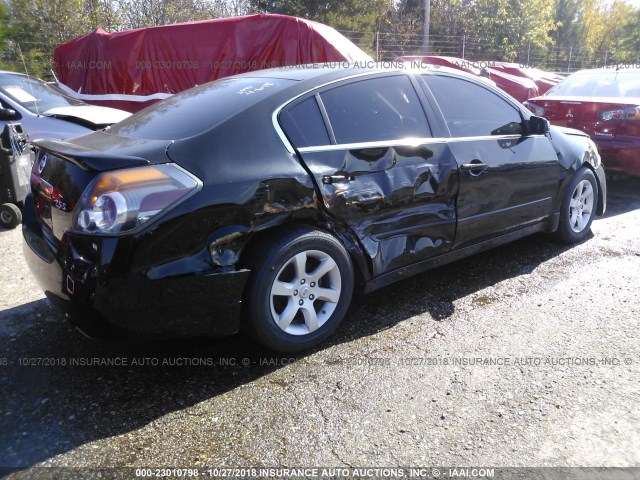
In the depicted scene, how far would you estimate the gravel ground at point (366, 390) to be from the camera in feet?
7.44

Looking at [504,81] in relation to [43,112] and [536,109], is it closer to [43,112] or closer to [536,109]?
[536,109]

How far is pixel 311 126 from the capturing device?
3004mm

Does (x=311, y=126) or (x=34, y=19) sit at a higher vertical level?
(x=34, y=19)

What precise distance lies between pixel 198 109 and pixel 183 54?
7.33 metres

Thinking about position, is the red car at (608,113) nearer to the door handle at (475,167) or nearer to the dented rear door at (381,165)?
the door handle at (475,167)

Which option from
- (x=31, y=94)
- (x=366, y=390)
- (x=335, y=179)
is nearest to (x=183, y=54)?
(x=31, y=94)

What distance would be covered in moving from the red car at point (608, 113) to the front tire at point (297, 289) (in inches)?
188

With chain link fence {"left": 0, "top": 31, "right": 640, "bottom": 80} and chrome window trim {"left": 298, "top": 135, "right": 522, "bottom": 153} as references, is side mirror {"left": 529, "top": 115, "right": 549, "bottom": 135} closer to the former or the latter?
chrome window trim {"left": 298, "top": 135, "right": 522, "bottom": 153}

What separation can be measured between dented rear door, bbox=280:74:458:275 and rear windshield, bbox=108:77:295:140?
0.28 metres

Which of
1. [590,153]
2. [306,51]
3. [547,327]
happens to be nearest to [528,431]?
[547,327]

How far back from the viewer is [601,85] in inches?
285

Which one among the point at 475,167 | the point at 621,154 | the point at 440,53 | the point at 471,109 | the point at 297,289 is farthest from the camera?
the point at 440,53

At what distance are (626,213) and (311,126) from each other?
4.46 metres

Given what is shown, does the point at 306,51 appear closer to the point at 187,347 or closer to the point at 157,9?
the point at 187,347
